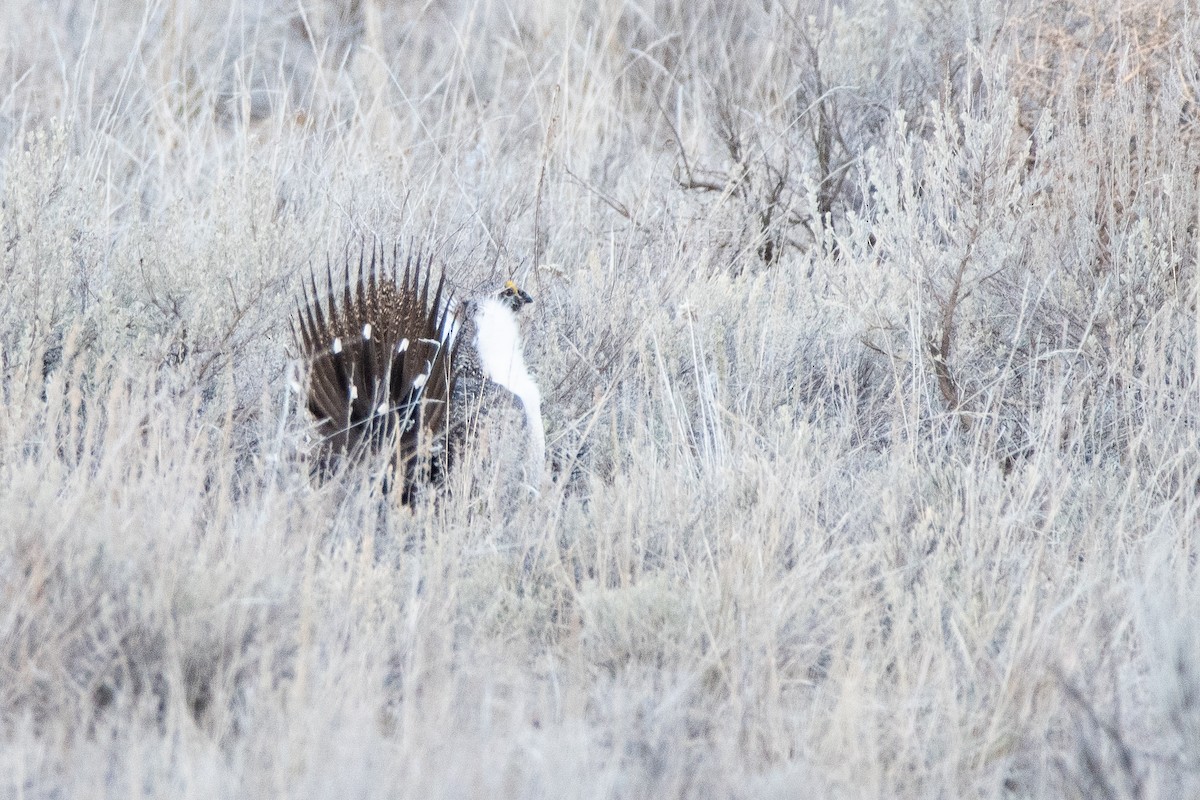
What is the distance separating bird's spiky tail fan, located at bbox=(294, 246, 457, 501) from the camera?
118 inches

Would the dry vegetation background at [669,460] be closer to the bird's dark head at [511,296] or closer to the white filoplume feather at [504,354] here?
the white filoplume feather at [504,354]

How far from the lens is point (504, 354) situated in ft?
11.3

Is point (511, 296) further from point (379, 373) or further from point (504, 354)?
point (379, 373)

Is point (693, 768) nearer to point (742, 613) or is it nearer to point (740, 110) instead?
point (742, 613)

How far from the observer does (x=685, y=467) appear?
3.18m

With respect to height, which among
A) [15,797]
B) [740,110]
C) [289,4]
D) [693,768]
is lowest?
[693,768]

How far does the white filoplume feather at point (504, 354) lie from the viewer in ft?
11.1

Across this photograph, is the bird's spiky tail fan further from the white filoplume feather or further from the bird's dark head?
the bird's dark head

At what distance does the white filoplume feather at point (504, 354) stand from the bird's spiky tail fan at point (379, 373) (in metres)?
0.31

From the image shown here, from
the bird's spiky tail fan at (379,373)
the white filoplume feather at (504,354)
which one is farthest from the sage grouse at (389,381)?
the white filoplume feather at (504,354)

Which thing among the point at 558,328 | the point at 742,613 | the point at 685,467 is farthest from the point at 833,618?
the point at 558,328

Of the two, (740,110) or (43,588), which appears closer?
(43,588)

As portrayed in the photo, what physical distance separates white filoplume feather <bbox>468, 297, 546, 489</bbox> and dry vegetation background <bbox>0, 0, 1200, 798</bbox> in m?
0.21

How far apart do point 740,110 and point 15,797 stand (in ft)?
15.5
